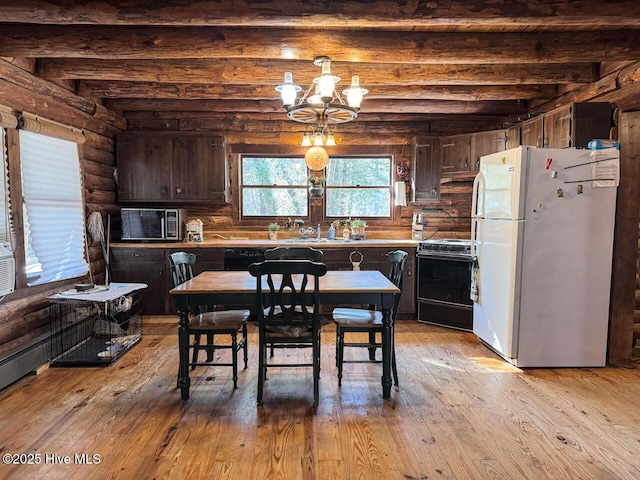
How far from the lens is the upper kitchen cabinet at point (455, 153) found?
4.74m

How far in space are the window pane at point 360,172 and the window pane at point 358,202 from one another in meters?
0.09

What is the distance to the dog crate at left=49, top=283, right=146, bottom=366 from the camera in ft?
11.1

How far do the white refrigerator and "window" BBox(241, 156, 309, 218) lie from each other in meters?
2.65

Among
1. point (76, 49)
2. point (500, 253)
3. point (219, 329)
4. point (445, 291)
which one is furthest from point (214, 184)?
point (500, 253)

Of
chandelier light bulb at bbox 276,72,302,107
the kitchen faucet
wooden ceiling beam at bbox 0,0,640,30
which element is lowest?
the kitchen faucet

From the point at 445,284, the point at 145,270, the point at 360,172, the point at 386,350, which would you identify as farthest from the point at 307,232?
the point at 386,350

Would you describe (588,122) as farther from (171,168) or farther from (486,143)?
(171,168)

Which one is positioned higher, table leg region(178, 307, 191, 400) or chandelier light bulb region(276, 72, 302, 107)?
chandelier light bulb region(276, 72, 302, 107)

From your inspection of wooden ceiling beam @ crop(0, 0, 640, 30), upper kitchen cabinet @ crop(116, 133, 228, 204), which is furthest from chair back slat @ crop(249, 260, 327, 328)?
upper kitchen cabinet @ crop(116, 133, 228, 204)

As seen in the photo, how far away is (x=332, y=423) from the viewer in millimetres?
2441

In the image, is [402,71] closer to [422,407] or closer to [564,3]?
[564,3]

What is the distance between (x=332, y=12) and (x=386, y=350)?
7.18 feet

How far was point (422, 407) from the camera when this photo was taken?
2646 millimetres

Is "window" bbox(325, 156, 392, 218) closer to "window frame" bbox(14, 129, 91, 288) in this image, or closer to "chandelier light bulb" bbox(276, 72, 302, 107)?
"chandelier light bulb" bbox(276, 72, 302, 107)
